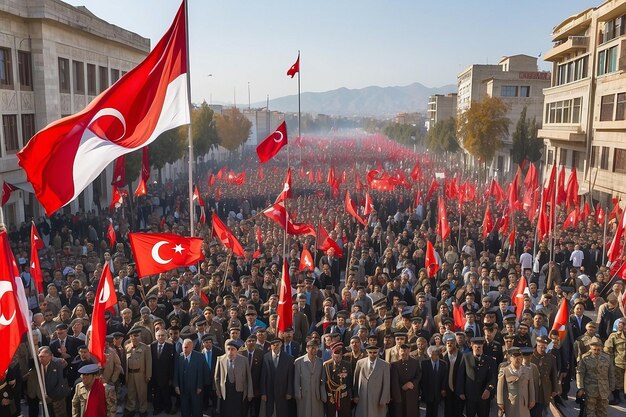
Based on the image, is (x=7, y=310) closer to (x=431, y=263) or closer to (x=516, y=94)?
(x=431, y=263)

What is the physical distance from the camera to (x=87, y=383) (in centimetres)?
727

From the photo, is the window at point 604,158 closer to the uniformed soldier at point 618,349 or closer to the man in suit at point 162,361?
the uniformed soldier at point 618,349

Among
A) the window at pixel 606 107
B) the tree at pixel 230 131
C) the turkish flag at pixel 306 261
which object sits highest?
the window at pixel 606 107

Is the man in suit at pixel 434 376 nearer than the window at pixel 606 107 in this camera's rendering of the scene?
Yes

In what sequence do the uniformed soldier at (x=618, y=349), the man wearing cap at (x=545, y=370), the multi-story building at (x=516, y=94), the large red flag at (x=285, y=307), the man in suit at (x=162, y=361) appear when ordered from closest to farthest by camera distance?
the man wearing cap at (x=545, y=370), the man in suit at (x=162, y=361), the large red flag at (x=285, y=307), the uniformed soldier at (x=618, y=349), the multi-story building at (x=516, y=94)

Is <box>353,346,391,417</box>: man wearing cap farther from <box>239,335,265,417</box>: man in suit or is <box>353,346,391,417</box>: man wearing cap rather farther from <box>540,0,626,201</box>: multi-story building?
<box>540,0,626,201</box>: multi-story building

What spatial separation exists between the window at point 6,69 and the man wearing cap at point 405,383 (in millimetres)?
21807

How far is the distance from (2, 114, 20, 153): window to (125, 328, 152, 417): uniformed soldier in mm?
18903

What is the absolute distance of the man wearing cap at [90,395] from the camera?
720cm

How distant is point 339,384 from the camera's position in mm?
8203

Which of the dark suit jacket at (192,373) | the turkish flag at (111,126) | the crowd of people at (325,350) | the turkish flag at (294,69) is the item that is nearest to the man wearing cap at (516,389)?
the crowd of people at (325,350)

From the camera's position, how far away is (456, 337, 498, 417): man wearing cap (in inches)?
334

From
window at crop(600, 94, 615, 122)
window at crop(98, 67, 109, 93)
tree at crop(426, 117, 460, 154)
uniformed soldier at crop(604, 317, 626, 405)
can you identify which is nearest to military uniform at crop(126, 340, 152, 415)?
uniformed soldier at crop(604, 317, 626, 405)

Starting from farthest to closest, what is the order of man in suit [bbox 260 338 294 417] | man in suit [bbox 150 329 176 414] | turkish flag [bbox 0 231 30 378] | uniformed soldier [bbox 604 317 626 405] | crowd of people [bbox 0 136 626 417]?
1. uniformed soldier [bbox 604 317 626 405]
2. man in suit [bbox 150 329 176 414]
3. man in suit [bbox 260 338 294 417]
4. crowd of people [bbox 0 136 626 417]
5. turkish flag [bbox 0 231 30 378]
